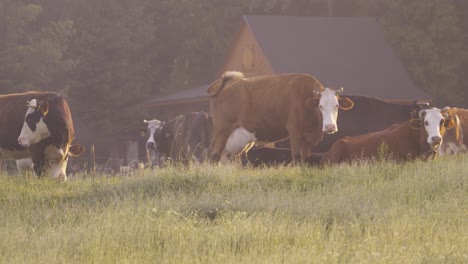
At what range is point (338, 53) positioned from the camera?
144ft

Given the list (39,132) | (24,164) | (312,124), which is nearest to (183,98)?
(24,164)

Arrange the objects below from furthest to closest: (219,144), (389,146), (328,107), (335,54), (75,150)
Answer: (335,54) → (219,144) → (75,150) → (328,107) → (389,146)

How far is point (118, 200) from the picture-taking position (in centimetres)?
1202

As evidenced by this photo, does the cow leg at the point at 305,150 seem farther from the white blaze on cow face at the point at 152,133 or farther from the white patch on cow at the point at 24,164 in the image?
the white blaze on cow face at the point at 152,133

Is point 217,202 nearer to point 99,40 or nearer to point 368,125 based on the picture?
point 368,125

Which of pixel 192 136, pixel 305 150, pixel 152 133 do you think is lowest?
pixel 305 150

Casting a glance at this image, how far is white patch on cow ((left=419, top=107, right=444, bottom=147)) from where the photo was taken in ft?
53.1

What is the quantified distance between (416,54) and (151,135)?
17645mm

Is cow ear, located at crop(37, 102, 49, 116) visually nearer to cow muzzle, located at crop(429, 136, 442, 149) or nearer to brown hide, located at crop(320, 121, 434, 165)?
brown hide, located at crop(320, 121, 434, 165)

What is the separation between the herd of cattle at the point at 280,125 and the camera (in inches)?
657

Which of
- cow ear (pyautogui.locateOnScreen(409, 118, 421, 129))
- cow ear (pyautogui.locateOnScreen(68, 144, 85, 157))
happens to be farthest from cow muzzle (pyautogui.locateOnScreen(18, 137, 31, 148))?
cow ear (pyautogui.locateOnScreen(409, 118, 421, 129))

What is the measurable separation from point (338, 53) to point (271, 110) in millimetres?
25907

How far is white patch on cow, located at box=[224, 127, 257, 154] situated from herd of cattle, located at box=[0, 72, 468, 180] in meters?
0.02

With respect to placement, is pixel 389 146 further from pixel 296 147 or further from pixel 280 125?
pixel 280 125
